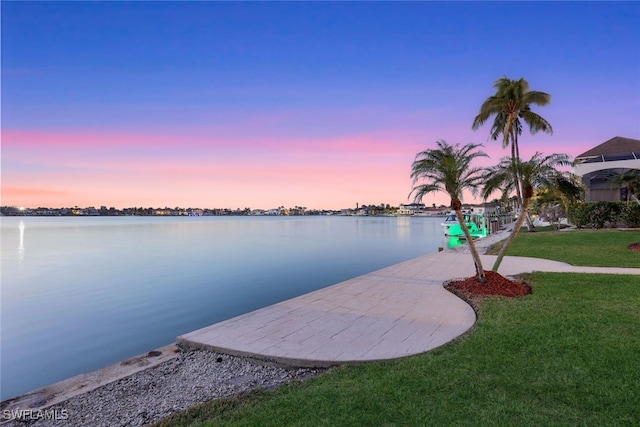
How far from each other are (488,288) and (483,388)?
5176mm

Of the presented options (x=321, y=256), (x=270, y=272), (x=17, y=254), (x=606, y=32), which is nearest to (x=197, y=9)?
(x=270, y=272)

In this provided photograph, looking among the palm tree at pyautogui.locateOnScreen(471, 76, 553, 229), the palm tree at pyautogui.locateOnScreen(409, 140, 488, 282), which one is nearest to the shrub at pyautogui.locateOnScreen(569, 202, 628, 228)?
the palm tree at pyautogui.locateOnScreen(471, 76, 553, 229)

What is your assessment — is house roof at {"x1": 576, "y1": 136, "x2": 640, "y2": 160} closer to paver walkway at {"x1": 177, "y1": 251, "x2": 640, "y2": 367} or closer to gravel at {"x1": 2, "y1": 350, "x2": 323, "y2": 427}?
paver walkway at {"x1": 177, "y1": 251, "x2": 640, "y2": 367}

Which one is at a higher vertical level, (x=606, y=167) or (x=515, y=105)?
(x=515, y=105)

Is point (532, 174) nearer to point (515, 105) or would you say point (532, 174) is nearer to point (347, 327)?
point (347, 327)

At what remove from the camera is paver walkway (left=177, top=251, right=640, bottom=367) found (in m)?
4.80

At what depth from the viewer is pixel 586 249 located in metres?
15.4

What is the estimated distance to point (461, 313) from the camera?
662 cm

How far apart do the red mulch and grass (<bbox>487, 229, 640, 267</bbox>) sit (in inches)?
230

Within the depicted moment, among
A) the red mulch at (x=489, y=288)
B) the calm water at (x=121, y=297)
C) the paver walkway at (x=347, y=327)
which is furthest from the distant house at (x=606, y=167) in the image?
the paver walkway at (x=347, y=327)

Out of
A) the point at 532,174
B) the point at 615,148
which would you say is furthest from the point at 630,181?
the point at 532,174

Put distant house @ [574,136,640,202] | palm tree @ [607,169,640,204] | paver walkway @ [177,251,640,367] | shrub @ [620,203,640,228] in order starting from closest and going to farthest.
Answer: paver walkway @ [177,251,640,367], palm tree @ [607,169,640,204], shrub @ [620,203,640,228], distant house @ [574,136,640,202]

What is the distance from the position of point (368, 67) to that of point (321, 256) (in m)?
12.0

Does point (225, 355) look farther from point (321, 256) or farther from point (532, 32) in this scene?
point (532, 32)
